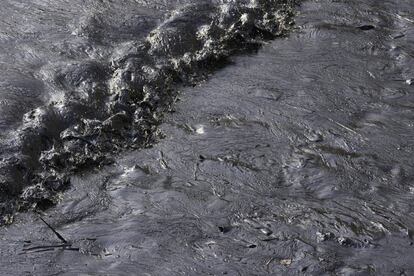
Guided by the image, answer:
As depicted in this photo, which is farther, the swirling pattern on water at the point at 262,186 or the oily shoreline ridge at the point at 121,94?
the oily shoreline ridge at the point at 121,94

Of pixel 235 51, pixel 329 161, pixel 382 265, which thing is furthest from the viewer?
pixel 235 51

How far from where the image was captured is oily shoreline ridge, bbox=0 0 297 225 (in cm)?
403

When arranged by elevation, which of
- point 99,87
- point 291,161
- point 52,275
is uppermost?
point 99,87

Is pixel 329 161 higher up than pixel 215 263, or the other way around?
pixel 329 161

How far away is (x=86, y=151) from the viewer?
4254 millimetres

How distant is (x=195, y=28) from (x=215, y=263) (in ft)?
9.84

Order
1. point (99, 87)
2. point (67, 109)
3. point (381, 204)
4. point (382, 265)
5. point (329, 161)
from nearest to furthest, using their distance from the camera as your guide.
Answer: point (382, 265) < point (381, 204) < point (329, 161) < point (67, 109) < point (99, 87)

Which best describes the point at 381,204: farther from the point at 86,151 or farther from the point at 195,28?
the point at 195,28

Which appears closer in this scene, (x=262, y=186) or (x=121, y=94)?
(x=262, y=186)

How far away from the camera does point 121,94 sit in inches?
188

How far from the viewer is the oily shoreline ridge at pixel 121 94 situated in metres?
4.03

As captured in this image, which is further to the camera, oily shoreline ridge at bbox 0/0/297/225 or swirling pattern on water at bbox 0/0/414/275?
oily shoreline ridge at bbox 0/0/297/225

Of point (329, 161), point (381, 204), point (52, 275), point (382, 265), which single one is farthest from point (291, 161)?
point (52, 275)

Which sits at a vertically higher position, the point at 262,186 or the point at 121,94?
the point at 121,94
